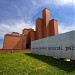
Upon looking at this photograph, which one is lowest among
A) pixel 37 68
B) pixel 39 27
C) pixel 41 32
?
pixel 37 68

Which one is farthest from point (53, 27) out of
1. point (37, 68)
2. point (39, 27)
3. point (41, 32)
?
point (37, 68)

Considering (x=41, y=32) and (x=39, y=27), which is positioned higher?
(x=39, y=27)

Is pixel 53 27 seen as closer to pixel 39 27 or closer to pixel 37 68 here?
pixel 39 27

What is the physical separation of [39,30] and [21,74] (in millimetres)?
50001

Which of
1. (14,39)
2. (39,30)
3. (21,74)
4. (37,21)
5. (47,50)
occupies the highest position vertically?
(37,21)

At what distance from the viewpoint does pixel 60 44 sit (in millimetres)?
19016

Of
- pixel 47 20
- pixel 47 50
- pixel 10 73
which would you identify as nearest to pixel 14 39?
pixel 47 20

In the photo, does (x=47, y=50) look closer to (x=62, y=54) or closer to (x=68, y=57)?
(x=62, y=54)

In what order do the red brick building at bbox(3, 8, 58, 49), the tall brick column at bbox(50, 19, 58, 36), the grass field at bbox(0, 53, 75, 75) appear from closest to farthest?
the grass field at bbox(0, 53, 75, 75), the tall brick column at bbox(50, 19, 58, 36), the red brick building at bbox(3, 8, 58, 49)

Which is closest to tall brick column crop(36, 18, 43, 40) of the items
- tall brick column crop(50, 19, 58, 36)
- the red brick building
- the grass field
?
the red brick building

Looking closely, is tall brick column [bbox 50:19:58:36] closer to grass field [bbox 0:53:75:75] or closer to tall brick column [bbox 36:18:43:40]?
tall brick column [bbox 36:18:43:40]

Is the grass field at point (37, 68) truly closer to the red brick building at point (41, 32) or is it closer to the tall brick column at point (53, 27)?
the tall brick column at point (53, 27)

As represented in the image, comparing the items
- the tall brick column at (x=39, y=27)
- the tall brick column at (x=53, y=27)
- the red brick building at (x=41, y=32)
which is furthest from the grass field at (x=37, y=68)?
the tall brick column at (x=39, y=27)

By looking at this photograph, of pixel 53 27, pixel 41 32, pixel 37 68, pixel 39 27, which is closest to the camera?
pixel 37 68
